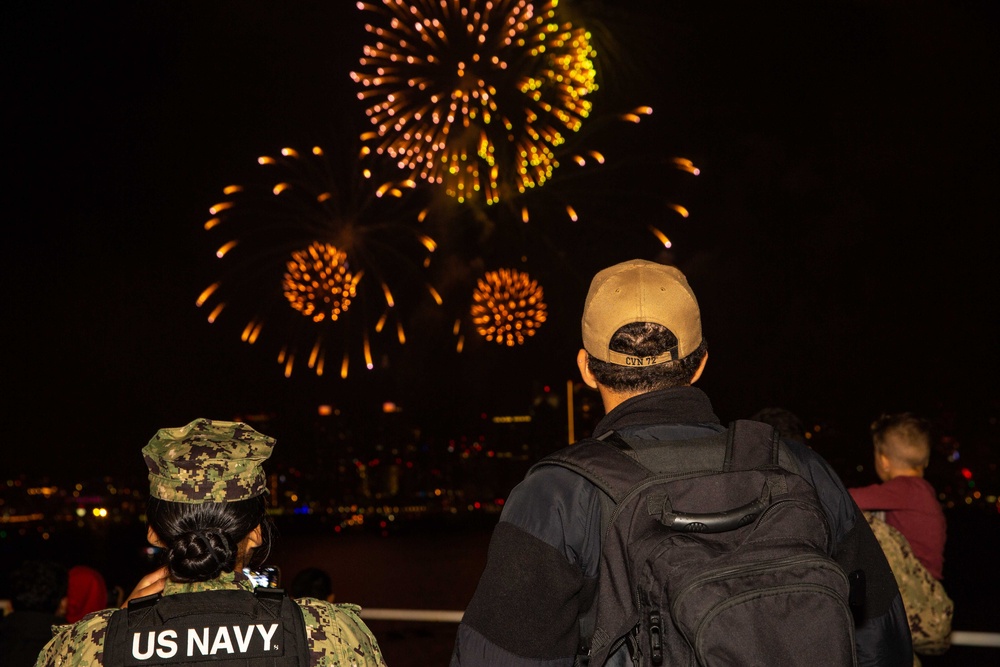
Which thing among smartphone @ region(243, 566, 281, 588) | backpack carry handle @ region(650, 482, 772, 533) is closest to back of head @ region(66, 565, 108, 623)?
smartphone @ region(243, 566, 281, 588)

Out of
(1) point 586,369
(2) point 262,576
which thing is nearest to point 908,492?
(1) point 586,369

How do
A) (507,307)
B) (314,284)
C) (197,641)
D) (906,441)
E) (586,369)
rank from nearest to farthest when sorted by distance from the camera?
1. (197,641)
2. (586,369)
3. (906,441)
4. (314,284)
5. (507,307)

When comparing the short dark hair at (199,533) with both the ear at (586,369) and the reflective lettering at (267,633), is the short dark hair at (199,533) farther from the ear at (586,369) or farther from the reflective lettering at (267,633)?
the ear at (586,369)

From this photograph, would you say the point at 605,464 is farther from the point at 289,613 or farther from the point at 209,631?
the point at 209,631

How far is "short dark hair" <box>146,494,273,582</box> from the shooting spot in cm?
217

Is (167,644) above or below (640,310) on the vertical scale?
below

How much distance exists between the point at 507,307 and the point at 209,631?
20528mm

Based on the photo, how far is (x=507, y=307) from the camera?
22625mm

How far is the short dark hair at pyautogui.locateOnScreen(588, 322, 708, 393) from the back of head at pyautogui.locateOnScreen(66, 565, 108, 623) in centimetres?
407

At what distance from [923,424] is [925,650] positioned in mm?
1121

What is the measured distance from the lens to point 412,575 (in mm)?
32625

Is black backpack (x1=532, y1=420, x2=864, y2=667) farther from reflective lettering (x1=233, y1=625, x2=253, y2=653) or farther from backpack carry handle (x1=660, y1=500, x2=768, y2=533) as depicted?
reflective lettering (x1=233, y1=625, x2=253, y2=653)

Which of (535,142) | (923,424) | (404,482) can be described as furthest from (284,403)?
(923,424)

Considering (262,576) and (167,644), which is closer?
(167,644)
